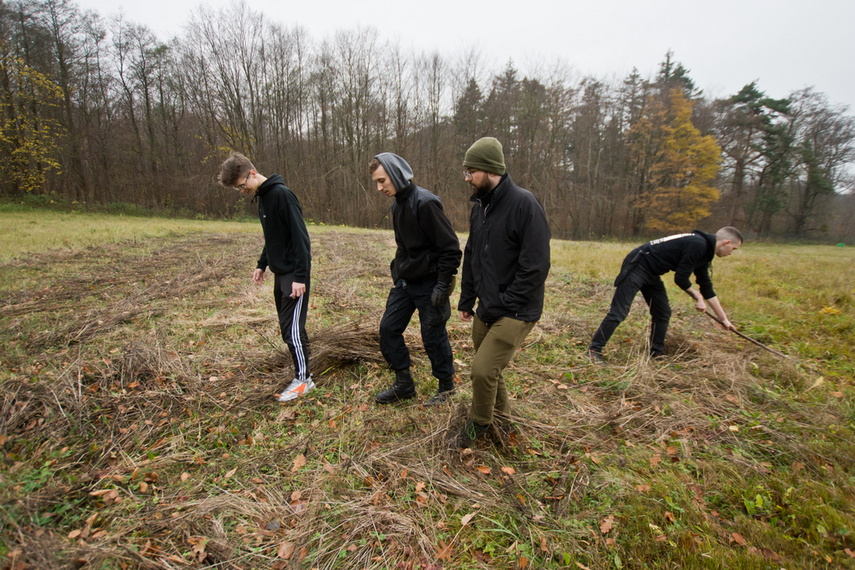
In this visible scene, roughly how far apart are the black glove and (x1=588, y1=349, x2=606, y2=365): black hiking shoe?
2.44 m

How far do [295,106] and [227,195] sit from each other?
7862 millimetres

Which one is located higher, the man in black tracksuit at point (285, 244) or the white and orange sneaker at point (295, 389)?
the man in black tracksuit at point (285, 244)

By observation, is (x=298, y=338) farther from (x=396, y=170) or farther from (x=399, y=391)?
(x=396, y=170)

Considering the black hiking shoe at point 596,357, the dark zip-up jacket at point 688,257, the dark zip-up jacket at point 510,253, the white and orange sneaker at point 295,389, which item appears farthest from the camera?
the black hiking shoe at point 596,357

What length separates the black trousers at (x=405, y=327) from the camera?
3.08 m

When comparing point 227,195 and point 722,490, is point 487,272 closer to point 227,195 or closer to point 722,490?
point 722,490

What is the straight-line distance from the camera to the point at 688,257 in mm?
4023

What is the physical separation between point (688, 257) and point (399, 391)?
335 cm

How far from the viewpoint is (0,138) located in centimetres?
2048

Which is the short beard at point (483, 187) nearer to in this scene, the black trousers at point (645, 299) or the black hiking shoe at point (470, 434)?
the black hiking shoe at point (470, 434)

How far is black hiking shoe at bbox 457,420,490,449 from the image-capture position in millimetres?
2759

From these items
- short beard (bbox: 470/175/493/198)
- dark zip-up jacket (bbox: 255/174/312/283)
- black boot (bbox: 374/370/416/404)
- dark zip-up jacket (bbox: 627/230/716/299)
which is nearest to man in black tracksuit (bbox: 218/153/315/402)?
dark zip-up jacket (bbox: 255/174/312/283)

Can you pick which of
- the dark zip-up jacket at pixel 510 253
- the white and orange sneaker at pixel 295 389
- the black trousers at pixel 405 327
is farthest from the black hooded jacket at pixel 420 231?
the white and orange sneaker at pixel 295 389

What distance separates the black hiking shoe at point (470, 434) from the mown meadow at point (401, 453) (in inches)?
4.4
